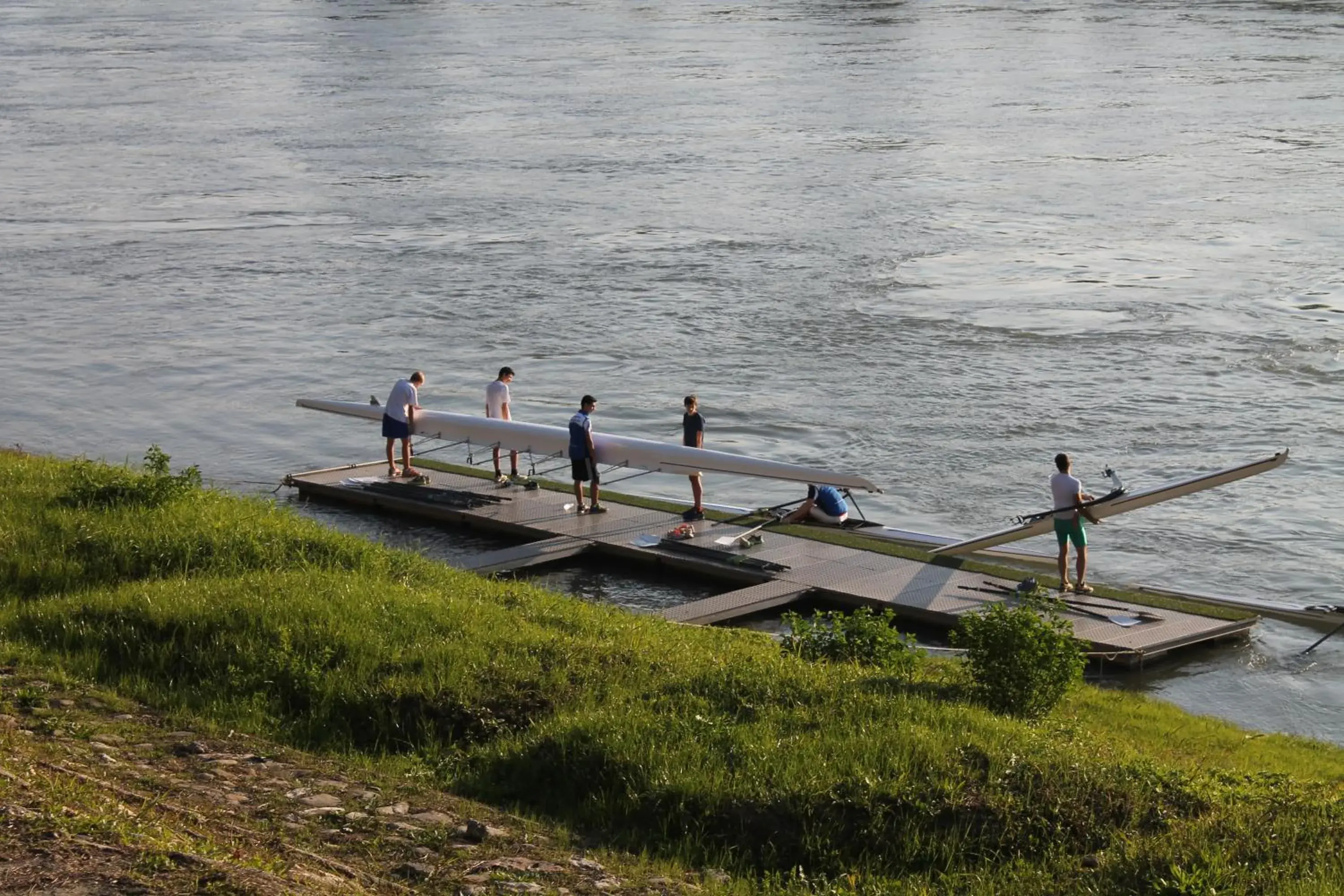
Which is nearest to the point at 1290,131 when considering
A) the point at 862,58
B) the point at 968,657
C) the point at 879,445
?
the point at 862,58

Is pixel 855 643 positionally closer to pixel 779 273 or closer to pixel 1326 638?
pixel 1326 638

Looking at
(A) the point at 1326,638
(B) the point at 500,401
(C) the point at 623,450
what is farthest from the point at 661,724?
(B) the point at 500,401

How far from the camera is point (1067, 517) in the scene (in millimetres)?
19000

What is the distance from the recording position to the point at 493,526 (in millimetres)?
22406

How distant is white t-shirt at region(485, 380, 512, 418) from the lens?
2391 cm

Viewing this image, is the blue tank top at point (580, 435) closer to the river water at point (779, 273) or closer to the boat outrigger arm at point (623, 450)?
the boat outrigger arm at point (623, 450)

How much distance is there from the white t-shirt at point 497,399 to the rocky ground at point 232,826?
12528mm

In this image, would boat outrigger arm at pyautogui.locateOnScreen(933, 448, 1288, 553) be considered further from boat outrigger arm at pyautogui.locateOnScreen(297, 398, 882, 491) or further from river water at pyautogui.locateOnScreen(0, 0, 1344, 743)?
river water at pyautogui.locateOnScreen(0, 0, 1344, 743)

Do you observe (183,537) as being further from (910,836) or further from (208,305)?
(208,305)

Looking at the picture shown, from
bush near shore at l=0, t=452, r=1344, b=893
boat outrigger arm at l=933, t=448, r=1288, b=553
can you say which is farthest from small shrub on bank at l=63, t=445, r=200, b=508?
boat outrigger arm at l=933, t=448, r=1288, b=553

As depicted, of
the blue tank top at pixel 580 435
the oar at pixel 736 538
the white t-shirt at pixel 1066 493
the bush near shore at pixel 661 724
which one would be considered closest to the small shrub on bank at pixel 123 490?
the bush near shore at pixel 661 724

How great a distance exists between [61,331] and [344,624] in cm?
2806

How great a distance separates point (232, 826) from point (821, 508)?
1371 centimetres

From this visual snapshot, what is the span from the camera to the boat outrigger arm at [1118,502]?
19266mm
